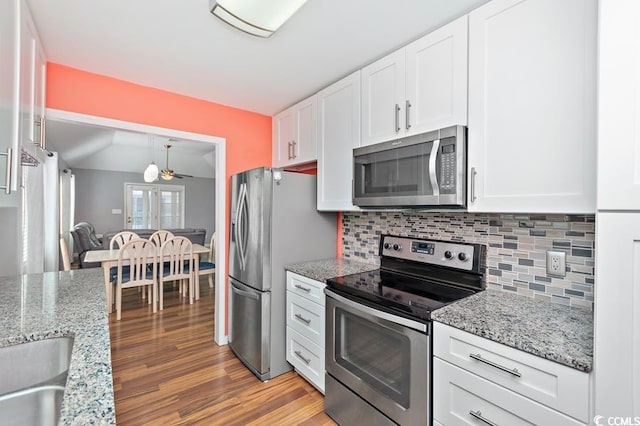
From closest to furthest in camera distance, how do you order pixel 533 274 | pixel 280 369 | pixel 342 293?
1. pixel 533 274
2. pixel 342 293
3. pixel 280 369

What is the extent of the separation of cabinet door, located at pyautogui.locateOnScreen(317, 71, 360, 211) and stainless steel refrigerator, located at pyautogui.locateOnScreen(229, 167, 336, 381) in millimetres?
206

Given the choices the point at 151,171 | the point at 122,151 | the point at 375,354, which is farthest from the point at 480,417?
the point at 122,151

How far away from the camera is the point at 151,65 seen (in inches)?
82.1

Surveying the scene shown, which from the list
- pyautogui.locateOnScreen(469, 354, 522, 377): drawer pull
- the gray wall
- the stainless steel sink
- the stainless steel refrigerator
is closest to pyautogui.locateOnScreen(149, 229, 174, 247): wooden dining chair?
the stainless steel refrigerator

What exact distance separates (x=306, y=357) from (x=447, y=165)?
5.22ft

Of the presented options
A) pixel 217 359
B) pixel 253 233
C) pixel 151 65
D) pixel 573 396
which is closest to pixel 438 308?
pixel 573 396

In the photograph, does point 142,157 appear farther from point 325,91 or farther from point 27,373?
point 27,373

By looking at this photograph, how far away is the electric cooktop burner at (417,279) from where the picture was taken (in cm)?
145

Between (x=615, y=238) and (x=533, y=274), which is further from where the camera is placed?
(x=533, y=274)

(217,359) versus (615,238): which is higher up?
(615,238)

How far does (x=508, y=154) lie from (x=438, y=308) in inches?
29.6

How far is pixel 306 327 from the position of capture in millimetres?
2109

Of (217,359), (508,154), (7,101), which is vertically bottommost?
(217,359)

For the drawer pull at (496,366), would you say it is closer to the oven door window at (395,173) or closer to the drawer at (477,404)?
the drawer at (477,404)
